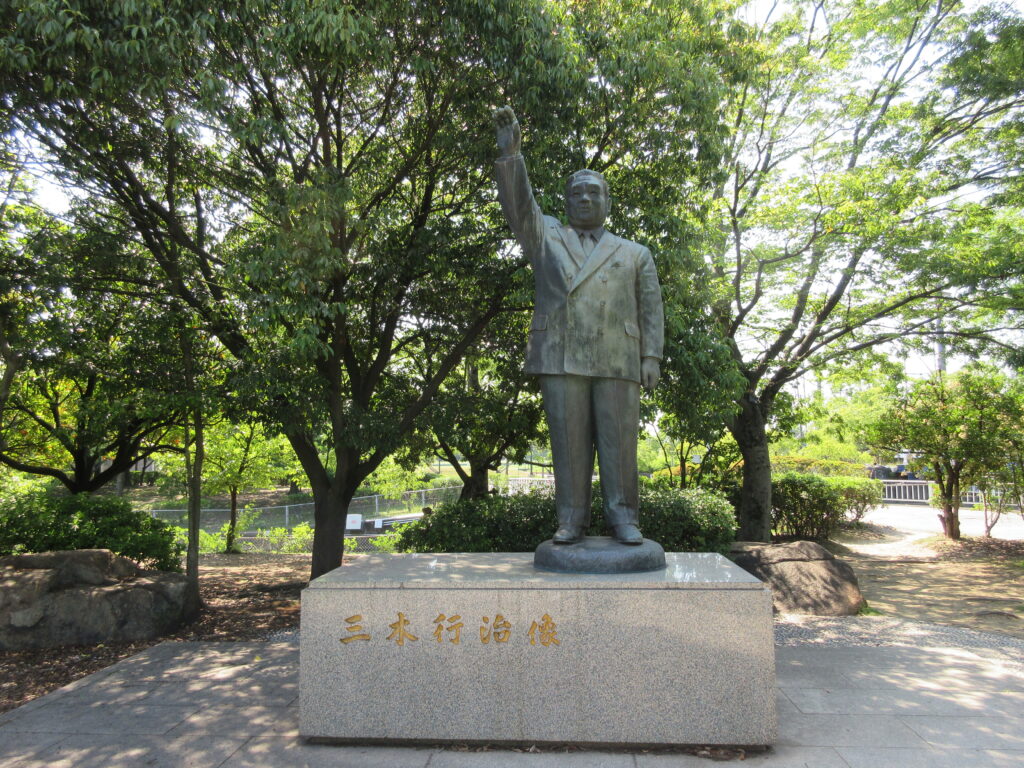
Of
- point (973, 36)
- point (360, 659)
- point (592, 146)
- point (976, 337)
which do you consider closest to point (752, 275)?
point (976, 337)

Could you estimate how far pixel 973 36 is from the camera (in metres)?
9.66

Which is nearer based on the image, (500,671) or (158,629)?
(500,671)

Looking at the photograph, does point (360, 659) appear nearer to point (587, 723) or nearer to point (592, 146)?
point (587, 723)

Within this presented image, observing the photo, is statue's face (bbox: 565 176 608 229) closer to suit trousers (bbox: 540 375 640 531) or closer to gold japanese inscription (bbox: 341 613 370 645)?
suit trousers (bbox: 540 375 640 531)

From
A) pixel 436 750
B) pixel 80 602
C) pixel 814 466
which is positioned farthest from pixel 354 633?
pixel 814 466

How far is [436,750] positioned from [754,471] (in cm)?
921

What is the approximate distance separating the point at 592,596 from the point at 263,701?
235 centimetres

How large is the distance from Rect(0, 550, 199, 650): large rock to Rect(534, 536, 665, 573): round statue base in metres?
4.52

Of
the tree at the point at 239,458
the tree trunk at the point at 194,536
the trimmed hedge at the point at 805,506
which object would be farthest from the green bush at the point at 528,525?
the trimmed hedge at the point at 805,506

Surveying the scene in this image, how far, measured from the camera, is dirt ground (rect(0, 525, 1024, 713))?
Result: 5762 millimetres

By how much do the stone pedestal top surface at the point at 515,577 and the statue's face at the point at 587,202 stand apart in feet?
7.18

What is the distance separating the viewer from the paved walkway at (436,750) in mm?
3445

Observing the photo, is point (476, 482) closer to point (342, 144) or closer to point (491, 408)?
point (491, 408)

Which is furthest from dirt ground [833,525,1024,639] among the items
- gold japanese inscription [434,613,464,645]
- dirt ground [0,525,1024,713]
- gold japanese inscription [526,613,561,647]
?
gold japanese inscription [434,613,464,645]
